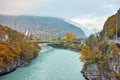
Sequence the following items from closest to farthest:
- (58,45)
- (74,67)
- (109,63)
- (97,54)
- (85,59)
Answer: (109,63) → (97,54) → (85,59) → (74,67) → (58,45)

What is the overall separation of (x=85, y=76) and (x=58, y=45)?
249 feet

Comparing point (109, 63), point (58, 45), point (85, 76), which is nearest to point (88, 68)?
point (85, 76)

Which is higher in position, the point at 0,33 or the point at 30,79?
the point at 0,33

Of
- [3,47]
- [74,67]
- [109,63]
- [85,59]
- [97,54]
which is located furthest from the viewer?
[74,67]

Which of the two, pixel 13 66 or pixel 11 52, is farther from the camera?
pixel 11 52

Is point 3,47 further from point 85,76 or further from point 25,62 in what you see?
point 85,76

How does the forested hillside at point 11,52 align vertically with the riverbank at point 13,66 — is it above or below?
above

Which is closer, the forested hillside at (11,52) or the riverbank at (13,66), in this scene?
the riverbank at (13,66)

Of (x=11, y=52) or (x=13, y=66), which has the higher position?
(x=11, y=52)

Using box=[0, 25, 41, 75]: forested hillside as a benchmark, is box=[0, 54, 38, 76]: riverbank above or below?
below

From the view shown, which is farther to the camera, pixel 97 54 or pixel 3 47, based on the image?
pixel 3 47

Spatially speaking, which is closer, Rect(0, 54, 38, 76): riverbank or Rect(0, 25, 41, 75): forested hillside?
Rect(0, 54, 38, 76): riverbank

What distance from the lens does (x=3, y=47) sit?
5478cm

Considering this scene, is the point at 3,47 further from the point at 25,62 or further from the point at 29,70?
the point at 25,62
